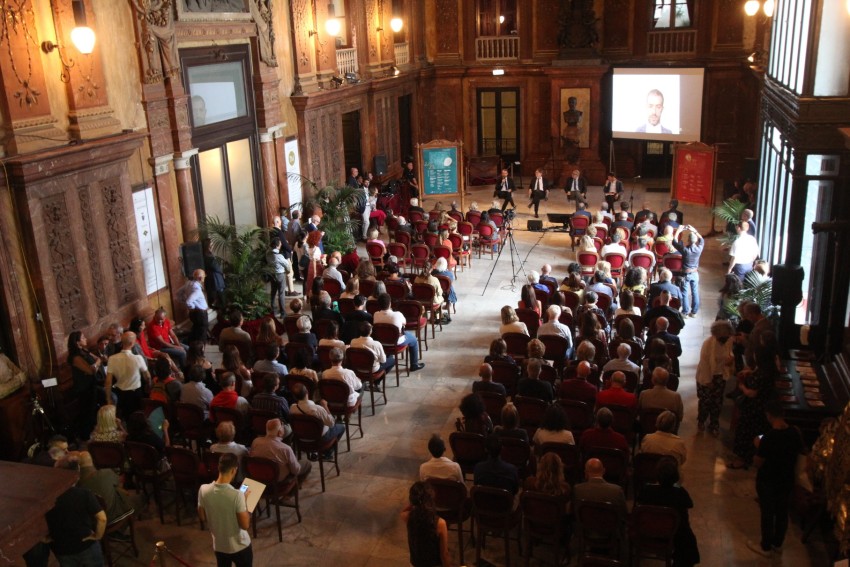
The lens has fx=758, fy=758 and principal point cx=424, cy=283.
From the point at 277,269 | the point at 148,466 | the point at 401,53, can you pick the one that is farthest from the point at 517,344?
the point at 401,53

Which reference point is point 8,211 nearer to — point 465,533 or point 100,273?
point 100,273

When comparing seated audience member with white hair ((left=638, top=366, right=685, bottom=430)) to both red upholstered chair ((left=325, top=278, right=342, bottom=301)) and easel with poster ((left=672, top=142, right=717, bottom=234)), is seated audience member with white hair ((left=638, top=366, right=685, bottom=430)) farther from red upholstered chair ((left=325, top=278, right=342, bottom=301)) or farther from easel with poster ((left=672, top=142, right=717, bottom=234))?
easel with poster ((left=672, top=142, right=717, bottom=234))

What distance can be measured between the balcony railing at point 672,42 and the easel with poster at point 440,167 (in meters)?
8.68

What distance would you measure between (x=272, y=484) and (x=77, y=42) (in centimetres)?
627

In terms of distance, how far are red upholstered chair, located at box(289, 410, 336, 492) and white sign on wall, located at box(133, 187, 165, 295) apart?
5172mm

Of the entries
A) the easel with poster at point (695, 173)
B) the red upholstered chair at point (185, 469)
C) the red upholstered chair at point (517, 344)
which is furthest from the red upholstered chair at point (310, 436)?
the easel with poster at point (695, 173)

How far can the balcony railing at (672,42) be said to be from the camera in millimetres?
22953

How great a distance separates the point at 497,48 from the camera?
2517 cm

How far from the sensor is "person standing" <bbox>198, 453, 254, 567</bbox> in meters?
5.98

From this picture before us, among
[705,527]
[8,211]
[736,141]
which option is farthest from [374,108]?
[705,527]

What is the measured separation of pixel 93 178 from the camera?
10.6m

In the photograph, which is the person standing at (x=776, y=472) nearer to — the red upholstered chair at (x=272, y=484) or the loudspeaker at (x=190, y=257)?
the red upholstered chair at (x=272, y=484)

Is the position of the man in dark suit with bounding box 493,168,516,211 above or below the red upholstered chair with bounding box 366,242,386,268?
above

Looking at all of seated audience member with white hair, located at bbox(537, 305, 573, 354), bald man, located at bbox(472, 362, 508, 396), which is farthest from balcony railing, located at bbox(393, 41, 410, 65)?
bald man, located at bbox(472, 362, 508, 396)
